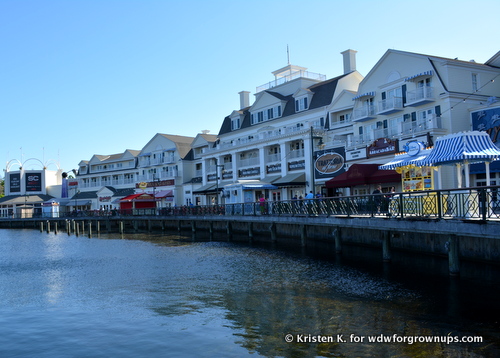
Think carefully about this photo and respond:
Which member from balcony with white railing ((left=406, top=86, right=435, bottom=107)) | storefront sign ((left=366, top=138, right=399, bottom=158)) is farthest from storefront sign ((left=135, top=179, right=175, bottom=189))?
balcony with white railing ((left=406, top=86, right=435, bottom=107))

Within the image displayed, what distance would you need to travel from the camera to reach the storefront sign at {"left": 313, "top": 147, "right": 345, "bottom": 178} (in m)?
38.5

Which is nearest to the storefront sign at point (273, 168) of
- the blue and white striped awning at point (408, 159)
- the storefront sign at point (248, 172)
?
the storefront sign at point (248, 172)

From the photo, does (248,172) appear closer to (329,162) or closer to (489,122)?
(329,162)

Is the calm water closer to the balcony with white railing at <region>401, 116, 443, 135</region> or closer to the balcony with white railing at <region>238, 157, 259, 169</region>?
the balcony with white railing at <region>401, 116, 443, 135</region>

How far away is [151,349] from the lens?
10531mm

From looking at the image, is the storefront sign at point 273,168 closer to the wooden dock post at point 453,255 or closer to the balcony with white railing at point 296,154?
the balcony with white railing at point 296,154

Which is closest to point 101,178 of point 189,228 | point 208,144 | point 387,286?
point 208,144

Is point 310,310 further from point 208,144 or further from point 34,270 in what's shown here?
point 208,144

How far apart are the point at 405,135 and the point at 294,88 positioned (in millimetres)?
21093

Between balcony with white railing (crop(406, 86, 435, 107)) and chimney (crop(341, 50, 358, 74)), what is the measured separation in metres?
15.4

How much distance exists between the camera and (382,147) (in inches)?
1324

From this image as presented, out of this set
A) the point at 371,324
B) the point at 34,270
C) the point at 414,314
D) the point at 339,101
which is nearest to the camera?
the point at 371,324

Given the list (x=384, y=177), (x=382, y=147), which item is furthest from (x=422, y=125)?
(x=384, y=177)

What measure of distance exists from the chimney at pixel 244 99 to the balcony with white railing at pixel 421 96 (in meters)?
32.2
